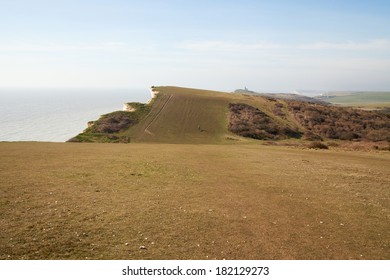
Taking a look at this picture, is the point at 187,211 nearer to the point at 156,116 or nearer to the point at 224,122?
the point at 224,122

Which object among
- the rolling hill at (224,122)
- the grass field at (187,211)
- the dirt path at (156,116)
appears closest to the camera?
the grass field at (187,211)

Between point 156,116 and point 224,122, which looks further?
point 156,116

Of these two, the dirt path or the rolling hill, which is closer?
the rolling hill

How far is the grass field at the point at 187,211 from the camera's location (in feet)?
40.7

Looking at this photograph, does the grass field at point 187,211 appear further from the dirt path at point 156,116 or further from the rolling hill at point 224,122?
the dirt path at point 156,116

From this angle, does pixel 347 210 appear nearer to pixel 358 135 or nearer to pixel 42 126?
pixel 358 135

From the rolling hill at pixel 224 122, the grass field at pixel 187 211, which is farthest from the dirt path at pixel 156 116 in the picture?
the grass field at pixel 187 211

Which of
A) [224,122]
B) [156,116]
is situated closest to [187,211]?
[224,122]

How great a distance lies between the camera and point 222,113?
9156 centimetres

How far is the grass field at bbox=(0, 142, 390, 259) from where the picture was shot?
12391mm

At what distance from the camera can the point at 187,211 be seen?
16.2 metres

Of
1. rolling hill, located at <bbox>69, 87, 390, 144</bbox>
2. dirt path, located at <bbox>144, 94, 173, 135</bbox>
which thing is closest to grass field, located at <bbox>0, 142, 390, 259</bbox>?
rolling hill, located at <bbox>69, 87, 390, 144</bbox>

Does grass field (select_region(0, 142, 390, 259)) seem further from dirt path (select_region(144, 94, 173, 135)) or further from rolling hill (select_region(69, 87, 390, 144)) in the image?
dirt path (select_region(144, 94, 173, 135))

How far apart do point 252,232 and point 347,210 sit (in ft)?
22.7
